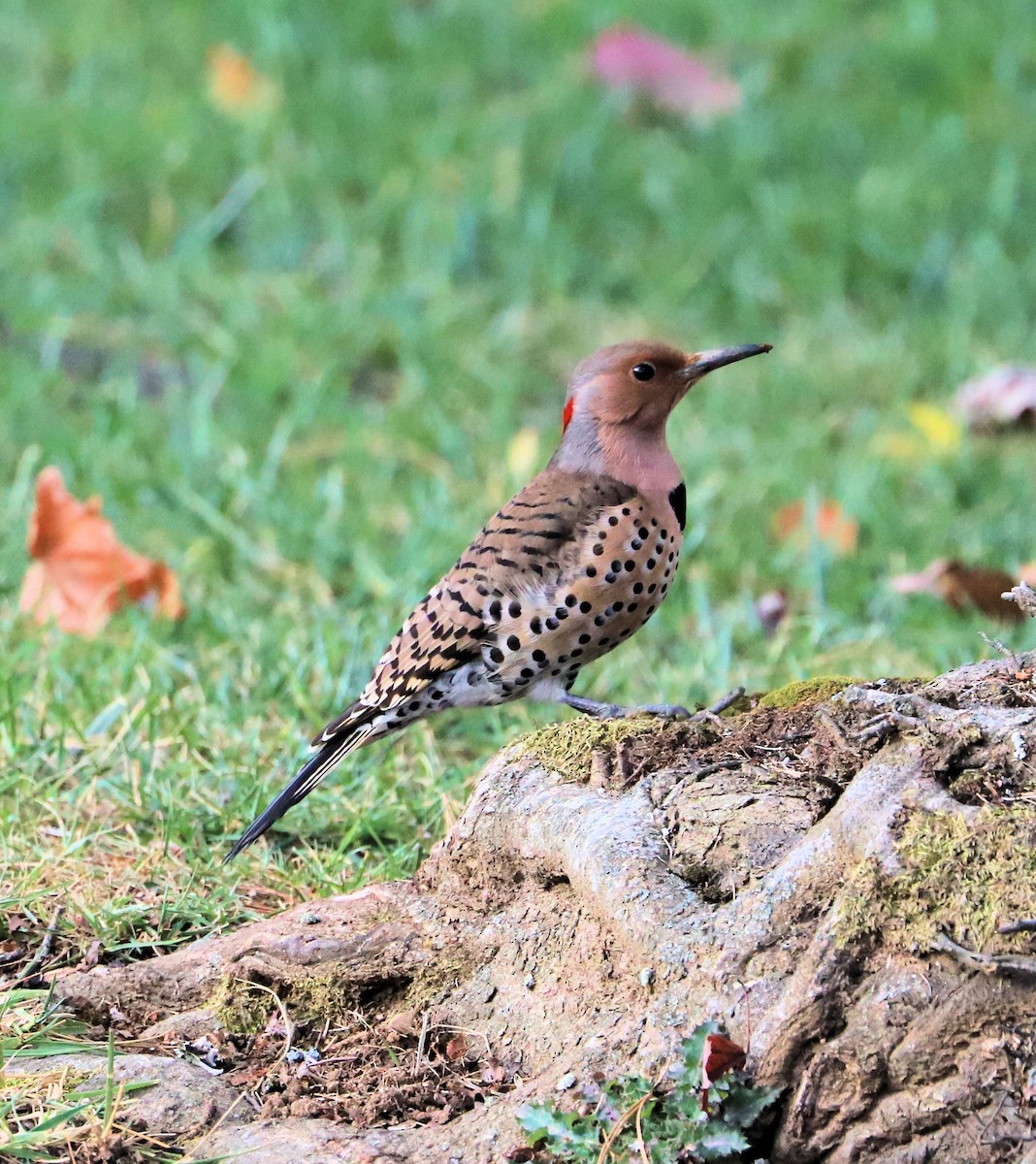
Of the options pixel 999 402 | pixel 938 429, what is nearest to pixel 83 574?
pixel 938 429

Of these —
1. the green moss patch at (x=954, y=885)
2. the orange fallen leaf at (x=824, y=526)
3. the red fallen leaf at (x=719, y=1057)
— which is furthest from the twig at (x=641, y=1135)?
the orange fallen leaf at (x=824, y=526)

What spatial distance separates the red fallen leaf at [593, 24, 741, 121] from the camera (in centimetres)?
903

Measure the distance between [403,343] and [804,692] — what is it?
13.7 feet

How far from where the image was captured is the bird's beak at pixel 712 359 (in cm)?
398

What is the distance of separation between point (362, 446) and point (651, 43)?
3.81 meters

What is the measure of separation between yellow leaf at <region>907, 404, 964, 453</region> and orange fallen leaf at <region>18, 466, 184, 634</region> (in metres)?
3.03

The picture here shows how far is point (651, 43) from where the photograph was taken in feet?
30.1

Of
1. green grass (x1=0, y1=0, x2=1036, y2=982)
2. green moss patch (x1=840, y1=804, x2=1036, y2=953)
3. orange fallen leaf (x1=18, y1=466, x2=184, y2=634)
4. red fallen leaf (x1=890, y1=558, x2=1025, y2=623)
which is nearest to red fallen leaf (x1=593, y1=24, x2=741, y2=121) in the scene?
green grass (x1=0, y1=0, x2=1036, y2=982)

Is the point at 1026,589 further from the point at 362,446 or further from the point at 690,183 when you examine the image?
the point at 690,183

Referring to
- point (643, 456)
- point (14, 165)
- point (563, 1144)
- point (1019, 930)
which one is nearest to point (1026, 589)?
point (1019, 930)

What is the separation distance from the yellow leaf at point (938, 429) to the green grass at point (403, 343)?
14cm

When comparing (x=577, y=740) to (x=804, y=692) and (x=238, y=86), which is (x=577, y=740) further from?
(x=238, y=86)

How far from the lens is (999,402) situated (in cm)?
679

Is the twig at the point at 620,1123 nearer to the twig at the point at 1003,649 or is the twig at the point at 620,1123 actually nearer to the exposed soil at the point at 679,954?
the exposed soil at the point at 679,954
